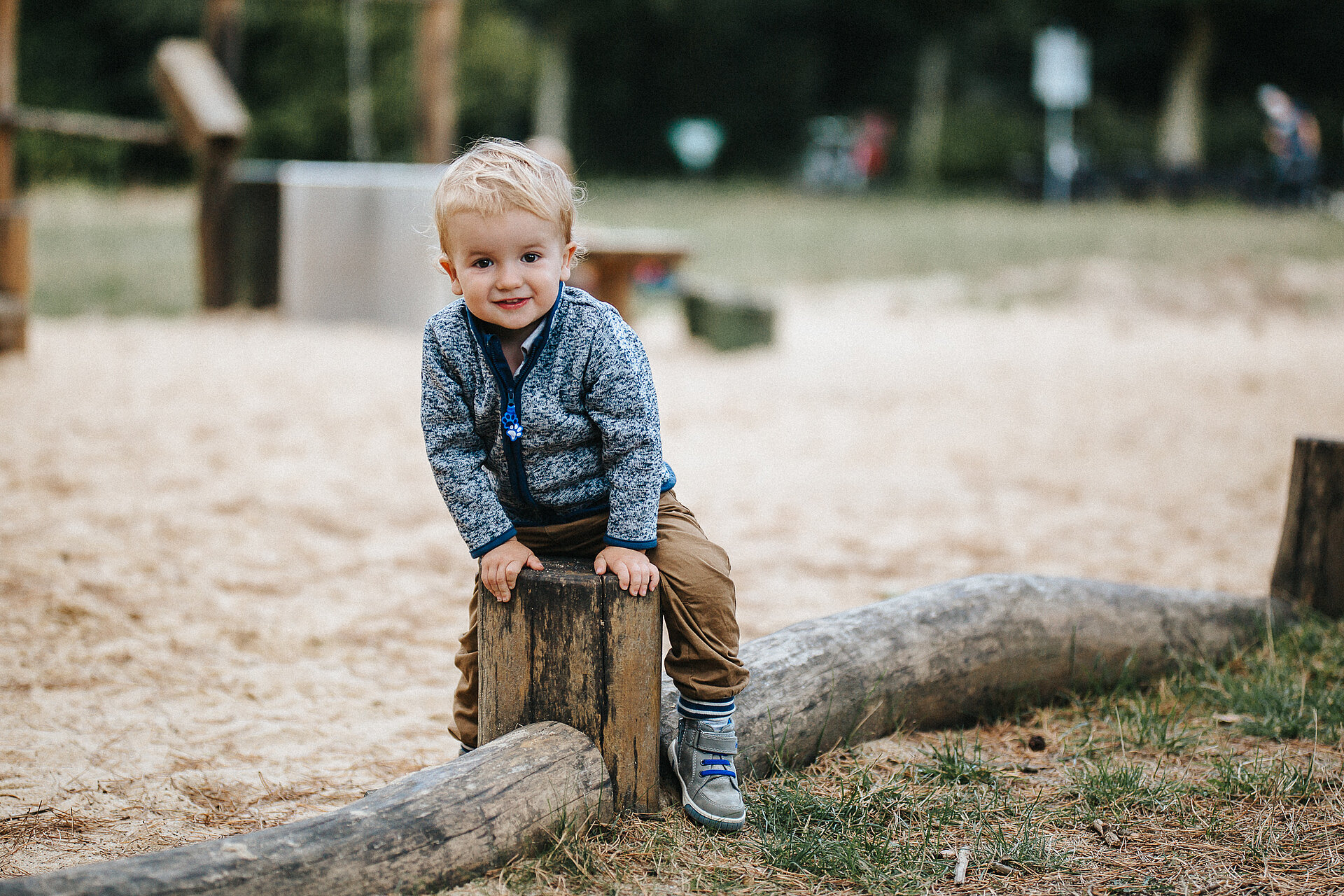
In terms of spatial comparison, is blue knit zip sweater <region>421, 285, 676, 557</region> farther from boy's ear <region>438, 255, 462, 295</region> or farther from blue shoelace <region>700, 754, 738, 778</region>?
blue shoelace <region>700, 754, 738, 778</region>

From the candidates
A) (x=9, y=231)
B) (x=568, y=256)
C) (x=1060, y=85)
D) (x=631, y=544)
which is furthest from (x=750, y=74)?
(x=631, y=544)

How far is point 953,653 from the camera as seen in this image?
2680 mm

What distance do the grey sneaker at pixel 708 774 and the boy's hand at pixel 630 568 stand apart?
1.07 ft

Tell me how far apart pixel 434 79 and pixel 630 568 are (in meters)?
7.86

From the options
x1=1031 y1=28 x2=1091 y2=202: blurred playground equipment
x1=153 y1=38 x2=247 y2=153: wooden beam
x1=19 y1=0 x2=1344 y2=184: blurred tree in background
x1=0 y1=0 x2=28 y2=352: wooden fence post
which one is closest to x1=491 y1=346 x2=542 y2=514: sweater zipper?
x1=0 y1=0 x2=28 y2=352: wooden fence post

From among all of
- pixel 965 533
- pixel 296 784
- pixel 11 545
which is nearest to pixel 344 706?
pixel 296 784

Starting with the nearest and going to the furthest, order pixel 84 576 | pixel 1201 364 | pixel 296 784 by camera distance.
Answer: pixel 296 784
pixel 84 576
pixel 1201 364

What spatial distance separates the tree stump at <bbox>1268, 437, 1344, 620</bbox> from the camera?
327 cm

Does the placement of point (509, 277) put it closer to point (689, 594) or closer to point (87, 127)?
point (689, 594)

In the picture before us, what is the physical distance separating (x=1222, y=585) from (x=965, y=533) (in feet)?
2.97

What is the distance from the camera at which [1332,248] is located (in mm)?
13070

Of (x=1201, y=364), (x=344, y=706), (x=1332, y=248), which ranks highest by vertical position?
(x=1332, y=248)

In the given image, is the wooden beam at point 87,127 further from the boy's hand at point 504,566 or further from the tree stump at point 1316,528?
the tree stump at point 1316,528

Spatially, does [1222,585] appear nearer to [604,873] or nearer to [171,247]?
[604,873]
